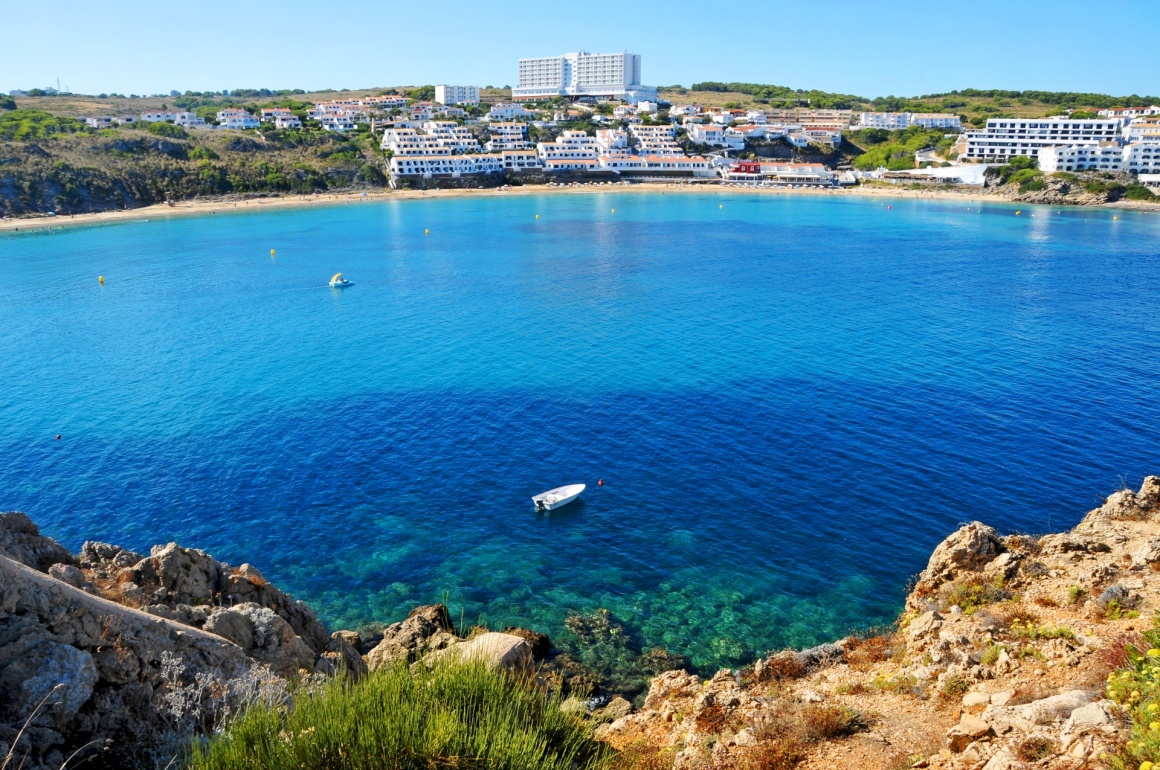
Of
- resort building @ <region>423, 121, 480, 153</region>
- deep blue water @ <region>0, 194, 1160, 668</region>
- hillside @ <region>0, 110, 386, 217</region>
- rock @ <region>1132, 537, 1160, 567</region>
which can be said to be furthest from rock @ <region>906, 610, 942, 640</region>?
resort building @ <region>423, 121, 480, 153</region>

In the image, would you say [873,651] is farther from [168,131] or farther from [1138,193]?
[168,131]

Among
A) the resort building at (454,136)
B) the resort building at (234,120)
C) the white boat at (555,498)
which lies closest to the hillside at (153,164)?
the resort building at (234,120)

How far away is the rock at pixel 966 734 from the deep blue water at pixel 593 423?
10.3 meters

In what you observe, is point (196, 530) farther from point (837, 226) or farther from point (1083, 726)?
point (837, 226)

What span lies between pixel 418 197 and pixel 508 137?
46322 millimetres

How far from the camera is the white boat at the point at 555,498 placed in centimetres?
3050

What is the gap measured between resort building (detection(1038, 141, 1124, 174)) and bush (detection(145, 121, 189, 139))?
187 metres

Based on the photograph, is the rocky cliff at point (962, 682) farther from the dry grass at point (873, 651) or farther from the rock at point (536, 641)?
the rock at point (536, 641)

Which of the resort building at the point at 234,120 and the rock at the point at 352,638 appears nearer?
the rock at the point at 352,638

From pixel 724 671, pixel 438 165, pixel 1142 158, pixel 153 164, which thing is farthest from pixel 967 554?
pixel 438 165

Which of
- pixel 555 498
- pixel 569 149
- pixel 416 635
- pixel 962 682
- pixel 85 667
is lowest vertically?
pixel 416 635

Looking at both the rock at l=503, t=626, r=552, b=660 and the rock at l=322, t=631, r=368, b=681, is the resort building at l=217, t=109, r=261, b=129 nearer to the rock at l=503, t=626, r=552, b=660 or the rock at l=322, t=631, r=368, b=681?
the rock at l=503, t=626, r=552, b=660

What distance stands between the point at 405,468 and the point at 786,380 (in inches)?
976

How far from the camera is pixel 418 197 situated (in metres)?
156
